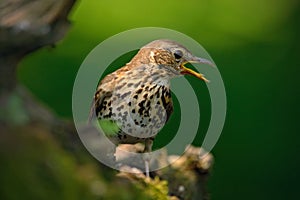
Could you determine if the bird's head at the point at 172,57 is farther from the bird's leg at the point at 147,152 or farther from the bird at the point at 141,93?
the bird's leg at the point at 147,152

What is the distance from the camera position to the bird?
1.24 meters

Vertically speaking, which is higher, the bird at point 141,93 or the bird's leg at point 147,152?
the bird at point 141,93

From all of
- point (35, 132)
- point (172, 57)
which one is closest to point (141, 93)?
point (172, 57)

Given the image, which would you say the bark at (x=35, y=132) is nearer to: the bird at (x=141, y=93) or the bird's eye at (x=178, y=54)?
the bird at (x=141, y=93)

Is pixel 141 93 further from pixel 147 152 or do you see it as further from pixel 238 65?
pixel 238 65

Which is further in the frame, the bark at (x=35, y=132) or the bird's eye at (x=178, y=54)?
the bird's eye at (x=178, y=54)

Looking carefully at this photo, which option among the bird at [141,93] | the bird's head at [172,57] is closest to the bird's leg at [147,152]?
the bird at [141,93]

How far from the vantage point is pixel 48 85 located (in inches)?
74.7

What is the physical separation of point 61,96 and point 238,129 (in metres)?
0.48

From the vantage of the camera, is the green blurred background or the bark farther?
the green blurred background

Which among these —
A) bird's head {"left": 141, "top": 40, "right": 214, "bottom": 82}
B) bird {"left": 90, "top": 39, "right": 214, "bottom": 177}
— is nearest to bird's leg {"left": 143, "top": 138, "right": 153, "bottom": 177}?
bird {"left": 90, "top": 39, "right": 214, "bottom": 177}

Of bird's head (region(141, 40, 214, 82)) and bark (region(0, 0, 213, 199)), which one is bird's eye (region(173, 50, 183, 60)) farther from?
bark (region(0, 0, 213, 199))

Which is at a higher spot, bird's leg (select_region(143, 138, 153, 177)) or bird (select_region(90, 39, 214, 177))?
bird (select_region(90, 39, 214, 177))

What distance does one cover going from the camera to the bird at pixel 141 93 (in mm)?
1243
